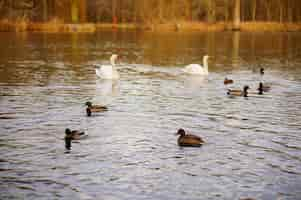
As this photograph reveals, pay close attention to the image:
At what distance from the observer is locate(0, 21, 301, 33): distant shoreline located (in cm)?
5577

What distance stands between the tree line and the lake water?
118 ft

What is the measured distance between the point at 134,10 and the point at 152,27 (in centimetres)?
861

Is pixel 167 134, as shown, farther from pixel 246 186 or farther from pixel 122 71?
pixel 122 71

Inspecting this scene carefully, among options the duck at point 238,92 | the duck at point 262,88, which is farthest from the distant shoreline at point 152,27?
the duck at point 238,92

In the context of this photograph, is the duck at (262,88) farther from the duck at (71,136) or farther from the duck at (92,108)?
the duck at (71,136)

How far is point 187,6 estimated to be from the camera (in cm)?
6969

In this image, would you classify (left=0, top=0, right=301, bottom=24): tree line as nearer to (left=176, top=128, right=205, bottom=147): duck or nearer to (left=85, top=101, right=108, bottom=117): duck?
(left=85, top=101, right=108, bottom=117): duck

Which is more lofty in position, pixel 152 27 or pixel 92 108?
pixel 152 27

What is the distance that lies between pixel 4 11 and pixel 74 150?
165 feet

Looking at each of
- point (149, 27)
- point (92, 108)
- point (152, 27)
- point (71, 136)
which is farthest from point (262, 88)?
point (149, 27)

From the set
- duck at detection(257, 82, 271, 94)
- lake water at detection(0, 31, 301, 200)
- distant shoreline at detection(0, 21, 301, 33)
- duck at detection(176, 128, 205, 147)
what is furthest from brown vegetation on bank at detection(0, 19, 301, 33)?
duck at detection(176, 128, 205, 147)

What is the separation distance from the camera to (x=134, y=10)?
7206 centimetres

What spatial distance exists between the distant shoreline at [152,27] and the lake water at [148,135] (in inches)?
1130

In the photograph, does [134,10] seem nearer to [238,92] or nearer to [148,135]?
[238,92]
